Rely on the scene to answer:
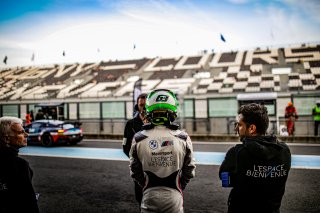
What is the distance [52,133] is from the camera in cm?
→ 1303

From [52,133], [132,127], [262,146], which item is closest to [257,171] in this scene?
[262,146]

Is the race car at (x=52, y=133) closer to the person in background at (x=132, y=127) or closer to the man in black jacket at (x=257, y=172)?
the person in background at (x=132, y=127)

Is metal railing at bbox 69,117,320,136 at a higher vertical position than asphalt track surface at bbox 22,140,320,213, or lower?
higher

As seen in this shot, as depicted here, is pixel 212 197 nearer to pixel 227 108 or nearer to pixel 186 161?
pixel 186 161

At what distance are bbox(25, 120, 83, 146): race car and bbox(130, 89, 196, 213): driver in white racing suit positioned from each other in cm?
1136

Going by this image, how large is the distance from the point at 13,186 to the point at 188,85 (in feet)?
75.2

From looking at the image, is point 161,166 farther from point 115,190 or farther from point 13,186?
point 115,190

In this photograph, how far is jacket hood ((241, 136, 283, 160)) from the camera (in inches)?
82.0

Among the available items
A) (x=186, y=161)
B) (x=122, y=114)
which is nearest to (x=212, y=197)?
(x=186, y=161)

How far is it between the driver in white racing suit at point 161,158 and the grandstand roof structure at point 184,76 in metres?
16.8

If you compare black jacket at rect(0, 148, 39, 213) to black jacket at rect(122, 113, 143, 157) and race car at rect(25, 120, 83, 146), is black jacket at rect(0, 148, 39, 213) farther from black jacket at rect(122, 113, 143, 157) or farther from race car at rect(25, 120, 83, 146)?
race car at rect(25, 120, 83, 146)

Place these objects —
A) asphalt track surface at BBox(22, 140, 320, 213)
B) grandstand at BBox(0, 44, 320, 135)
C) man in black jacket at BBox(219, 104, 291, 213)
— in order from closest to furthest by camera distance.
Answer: man in black jacket at BBox(219, 104, 291, 213)
asphalt track surface at BBox(22, 140, 320, 213)
grandstand at BBox(0, 44, 320, 135)

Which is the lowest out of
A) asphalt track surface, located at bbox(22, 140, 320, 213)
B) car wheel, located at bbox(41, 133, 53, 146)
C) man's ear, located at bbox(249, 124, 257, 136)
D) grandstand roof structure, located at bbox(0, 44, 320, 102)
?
asphalt track surface, located at bbox(22, 140, 320, 213)

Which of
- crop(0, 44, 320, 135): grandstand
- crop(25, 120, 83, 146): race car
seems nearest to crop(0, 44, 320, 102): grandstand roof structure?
crop(0, 44, 320, 135): grandstand
